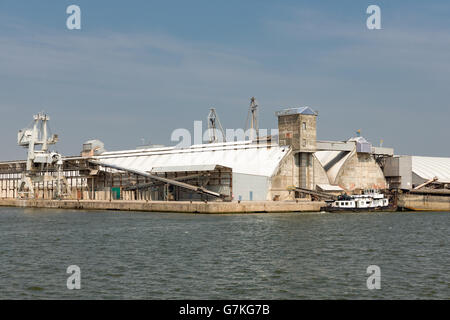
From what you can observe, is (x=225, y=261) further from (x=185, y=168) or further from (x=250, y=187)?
(x=185, y=168)

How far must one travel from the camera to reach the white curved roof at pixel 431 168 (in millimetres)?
115850

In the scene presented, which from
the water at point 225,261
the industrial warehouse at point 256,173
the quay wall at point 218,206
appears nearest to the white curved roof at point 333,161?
the industrial warehouse at point 256,173

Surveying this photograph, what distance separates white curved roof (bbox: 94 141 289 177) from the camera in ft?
319

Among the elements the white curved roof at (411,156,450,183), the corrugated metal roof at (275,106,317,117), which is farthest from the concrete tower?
the white curved roof at (411,156,450,183)

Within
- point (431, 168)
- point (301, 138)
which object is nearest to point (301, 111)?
point (301, 138)

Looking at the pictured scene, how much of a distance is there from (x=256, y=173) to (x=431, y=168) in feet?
154

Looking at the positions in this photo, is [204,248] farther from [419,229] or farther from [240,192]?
[240,192]

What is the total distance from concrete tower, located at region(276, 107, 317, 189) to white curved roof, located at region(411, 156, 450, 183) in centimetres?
3012

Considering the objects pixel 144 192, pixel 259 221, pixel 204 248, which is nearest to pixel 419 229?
pixel 259 221

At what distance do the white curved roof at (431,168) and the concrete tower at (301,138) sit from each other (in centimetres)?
3012

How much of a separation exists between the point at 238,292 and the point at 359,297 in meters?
6.03

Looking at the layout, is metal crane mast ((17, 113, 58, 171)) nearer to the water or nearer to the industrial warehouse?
the industrial warehouse

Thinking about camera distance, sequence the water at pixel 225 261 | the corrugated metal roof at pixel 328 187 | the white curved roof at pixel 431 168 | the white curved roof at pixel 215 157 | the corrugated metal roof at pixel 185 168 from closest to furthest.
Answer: the water at pixel 225 261
the white curved roof at pixel 215 157
the corrugated metal roof at pixel 185 168
the corrugated metal roof at pixel 328 187
the white curved roof at pixel 431 168

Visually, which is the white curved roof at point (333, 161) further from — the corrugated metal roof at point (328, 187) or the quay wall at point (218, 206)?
the quay wall at point (218, 206)
